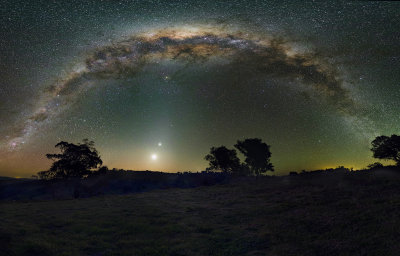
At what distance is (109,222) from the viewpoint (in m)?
25.3

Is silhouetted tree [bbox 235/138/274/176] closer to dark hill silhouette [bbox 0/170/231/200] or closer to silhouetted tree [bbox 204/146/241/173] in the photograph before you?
silhouetted tree [bbox 204/146/241/173]

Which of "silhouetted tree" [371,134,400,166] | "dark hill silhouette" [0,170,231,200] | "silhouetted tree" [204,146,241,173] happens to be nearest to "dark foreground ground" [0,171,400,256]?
"dark hill silhouette" [0,170,231,200]

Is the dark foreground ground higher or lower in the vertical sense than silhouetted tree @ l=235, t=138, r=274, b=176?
lower

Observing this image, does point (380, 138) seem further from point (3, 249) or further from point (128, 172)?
point (3, 249)

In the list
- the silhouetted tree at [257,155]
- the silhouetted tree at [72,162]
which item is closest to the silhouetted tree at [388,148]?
the silhouetted tree at [257,155]

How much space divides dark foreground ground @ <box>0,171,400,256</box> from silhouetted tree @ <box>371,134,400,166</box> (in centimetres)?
4280

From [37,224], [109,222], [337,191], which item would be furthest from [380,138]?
[37,224]

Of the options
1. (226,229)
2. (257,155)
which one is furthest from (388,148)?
(226,229)

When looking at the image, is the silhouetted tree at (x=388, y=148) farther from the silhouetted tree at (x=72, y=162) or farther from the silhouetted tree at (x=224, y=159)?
the silhouetted tree at (x=72, y=162)

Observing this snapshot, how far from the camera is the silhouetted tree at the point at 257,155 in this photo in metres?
98.4

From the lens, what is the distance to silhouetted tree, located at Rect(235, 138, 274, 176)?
3873 inches

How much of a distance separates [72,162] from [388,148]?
72066 millimetres

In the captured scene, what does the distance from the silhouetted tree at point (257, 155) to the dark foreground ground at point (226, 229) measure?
66.1 m

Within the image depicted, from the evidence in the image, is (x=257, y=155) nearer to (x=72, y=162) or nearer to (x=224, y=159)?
(x=224, y=159)
